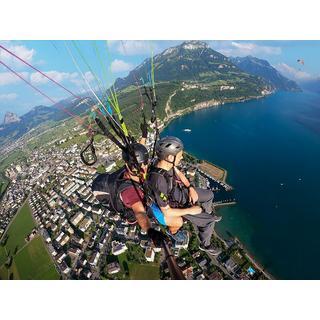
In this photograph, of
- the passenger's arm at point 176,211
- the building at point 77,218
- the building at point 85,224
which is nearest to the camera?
the passenger's arm at point 176,211

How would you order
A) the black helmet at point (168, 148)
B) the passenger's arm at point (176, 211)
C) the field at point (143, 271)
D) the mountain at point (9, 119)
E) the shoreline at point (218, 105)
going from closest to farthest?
the passenger's arm at point (176, 211), the black helmet at point (168, 148), the field at point (143, 271), the shoreline at point (218, 105), the mountain at point (9, 119)

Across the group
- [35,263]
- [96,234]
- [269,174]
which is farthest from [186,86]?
[35,263]

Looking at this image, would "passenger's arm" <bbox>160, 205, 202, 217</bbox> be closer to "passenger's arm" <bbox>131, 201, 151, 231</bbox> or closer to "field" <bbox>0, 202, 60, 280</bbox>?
"passenger's arm" <bbox>131, 201, 151, 231</bbox>

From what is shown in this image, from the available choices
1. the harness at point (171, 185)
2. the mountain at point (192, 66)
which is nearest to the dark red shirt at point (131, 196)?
the harness at point (171, 185)

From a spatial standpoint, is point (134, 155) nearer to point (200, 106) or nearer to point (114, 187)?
point (114, 187)

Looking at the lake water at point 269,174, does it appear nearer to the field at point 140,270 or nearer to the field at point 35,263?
the field at point 140,270

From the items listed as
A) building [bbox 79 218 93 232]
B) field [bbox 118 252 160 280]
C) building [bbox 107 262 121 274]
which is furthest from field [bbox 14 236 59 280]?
field [bbox 118 252 160 280]

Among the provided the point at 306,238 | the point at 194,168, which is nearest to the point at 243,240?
the point at 306,238
